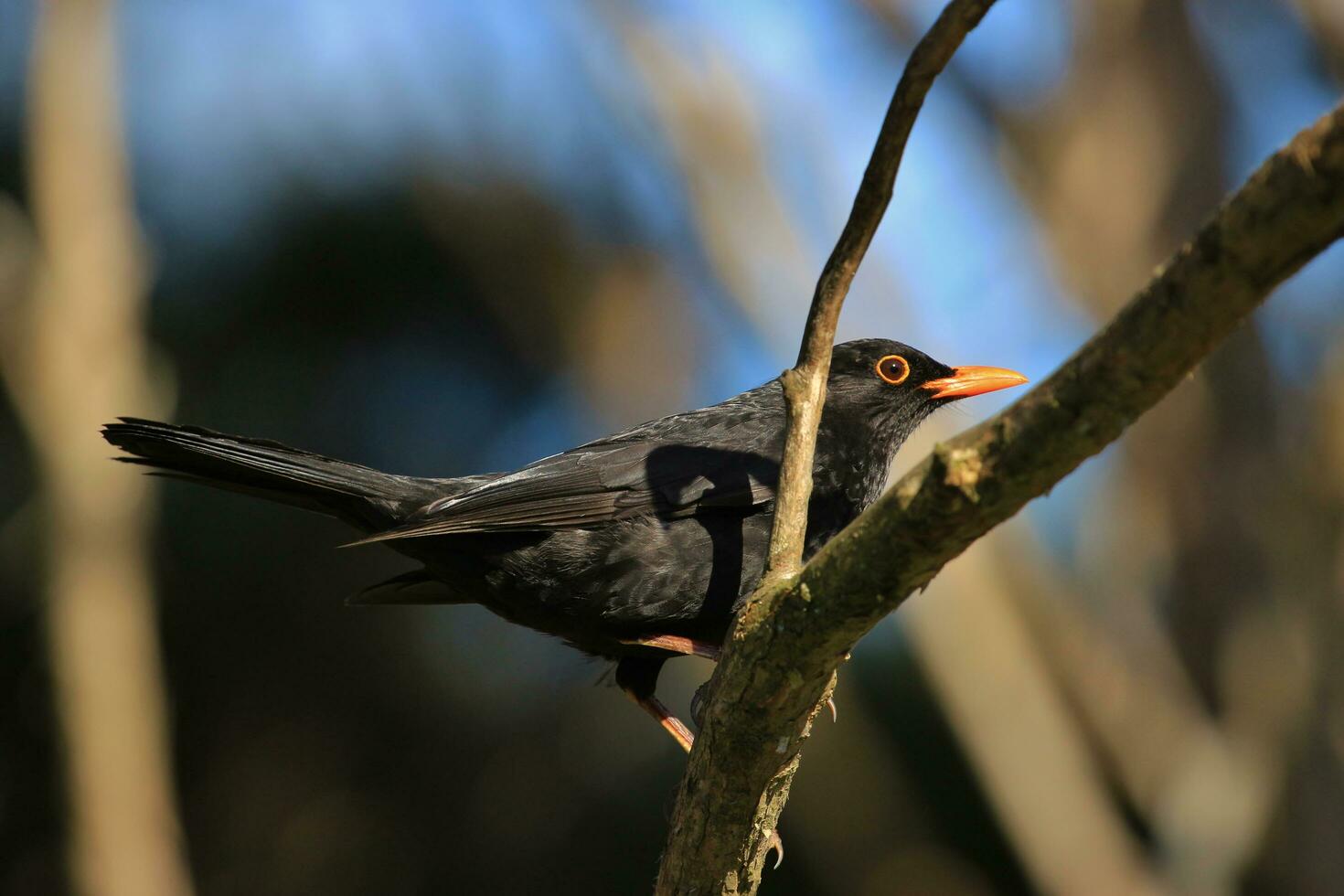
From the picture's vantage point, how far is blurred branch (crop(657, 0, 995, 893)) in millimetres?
2678

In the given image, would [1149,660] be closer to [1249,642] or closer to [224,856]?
[1249,642]

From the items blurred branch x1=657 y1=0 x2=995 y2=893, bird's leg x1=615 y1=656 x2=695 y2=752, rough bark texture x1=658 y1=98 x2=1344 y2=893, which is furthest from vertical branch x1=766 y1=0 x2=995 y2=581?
bird's leg x1=615 y1=656 x2=695 y2=752

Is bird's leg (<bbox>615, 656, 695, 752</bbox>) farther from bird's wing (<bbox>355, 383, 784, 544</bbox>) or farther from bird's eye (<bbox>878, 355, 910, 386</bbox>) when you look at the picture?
bird's eye (<bbox>878, 355, 910, 386</bbox>)

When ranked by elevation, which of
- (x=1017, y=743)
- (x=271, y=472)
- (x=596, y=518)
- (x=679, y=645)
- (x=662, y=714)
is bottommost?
(x=1017, y=743)

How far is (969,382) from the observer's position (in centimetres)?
529

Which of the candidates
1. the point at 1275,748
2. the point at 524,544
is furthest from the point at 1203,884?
the point at 524,544

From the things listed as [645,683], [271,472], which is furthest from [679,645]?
[271,472]

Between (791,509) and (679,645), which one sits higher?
(791,509)

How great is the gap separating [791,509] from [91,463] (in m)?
6.89

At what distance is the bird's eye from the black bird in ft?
1.81

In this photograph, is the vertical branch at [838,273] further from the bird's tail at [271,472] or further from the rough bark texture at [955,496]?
the bird's tail at [271,472]

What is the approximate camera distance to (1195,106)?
1027 centimetres

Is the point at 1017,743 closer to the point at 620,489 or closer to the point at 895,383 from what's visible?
the point at 895,383

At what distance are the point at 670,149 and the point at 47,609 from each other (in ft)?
18.4
